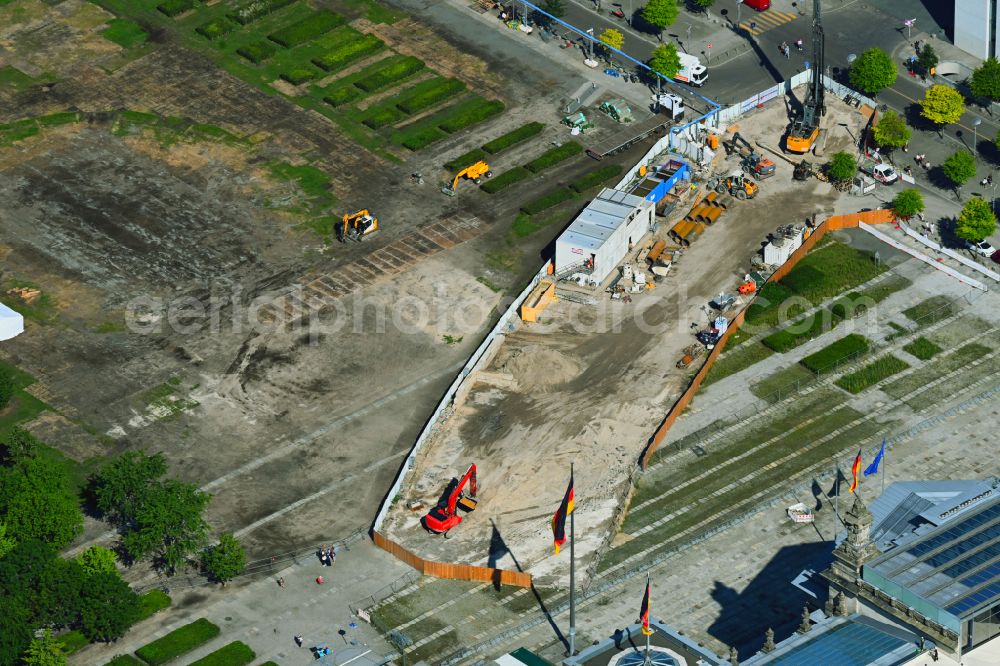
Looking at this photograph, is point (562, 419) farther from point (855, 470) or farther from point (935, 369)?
point (935, 369)

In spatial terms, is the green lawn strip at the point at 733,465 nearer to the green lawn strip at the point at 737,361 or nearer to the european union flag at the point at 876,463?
the green lawn strip at the point at 737,361

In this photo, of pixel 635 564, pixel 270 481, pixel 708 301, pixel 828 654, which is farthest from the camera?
pixel 708 301

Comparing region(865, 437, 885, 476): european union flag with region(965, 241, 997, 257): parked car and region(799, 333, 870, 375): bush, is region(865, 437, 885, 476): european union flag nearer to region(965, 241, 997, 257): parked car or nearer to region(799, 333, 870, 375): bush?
region(799, 333, 870, 375): bush

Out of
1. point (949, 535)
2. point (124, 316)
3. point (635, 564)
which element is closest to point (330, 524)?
point (635, 564)

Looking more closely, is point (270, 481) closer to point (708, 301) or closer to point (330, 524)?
point (330, 524)

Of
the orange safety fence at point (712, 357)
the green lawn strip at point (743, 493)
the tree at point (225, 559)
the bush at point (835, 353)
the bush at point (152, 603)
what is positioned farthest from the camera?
the bush at point (835, 353)

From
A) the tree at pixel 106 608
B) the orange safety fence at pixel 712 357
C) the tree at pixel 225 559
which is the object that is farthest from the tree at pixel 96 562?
the orange safety fence at pixel 712 357
